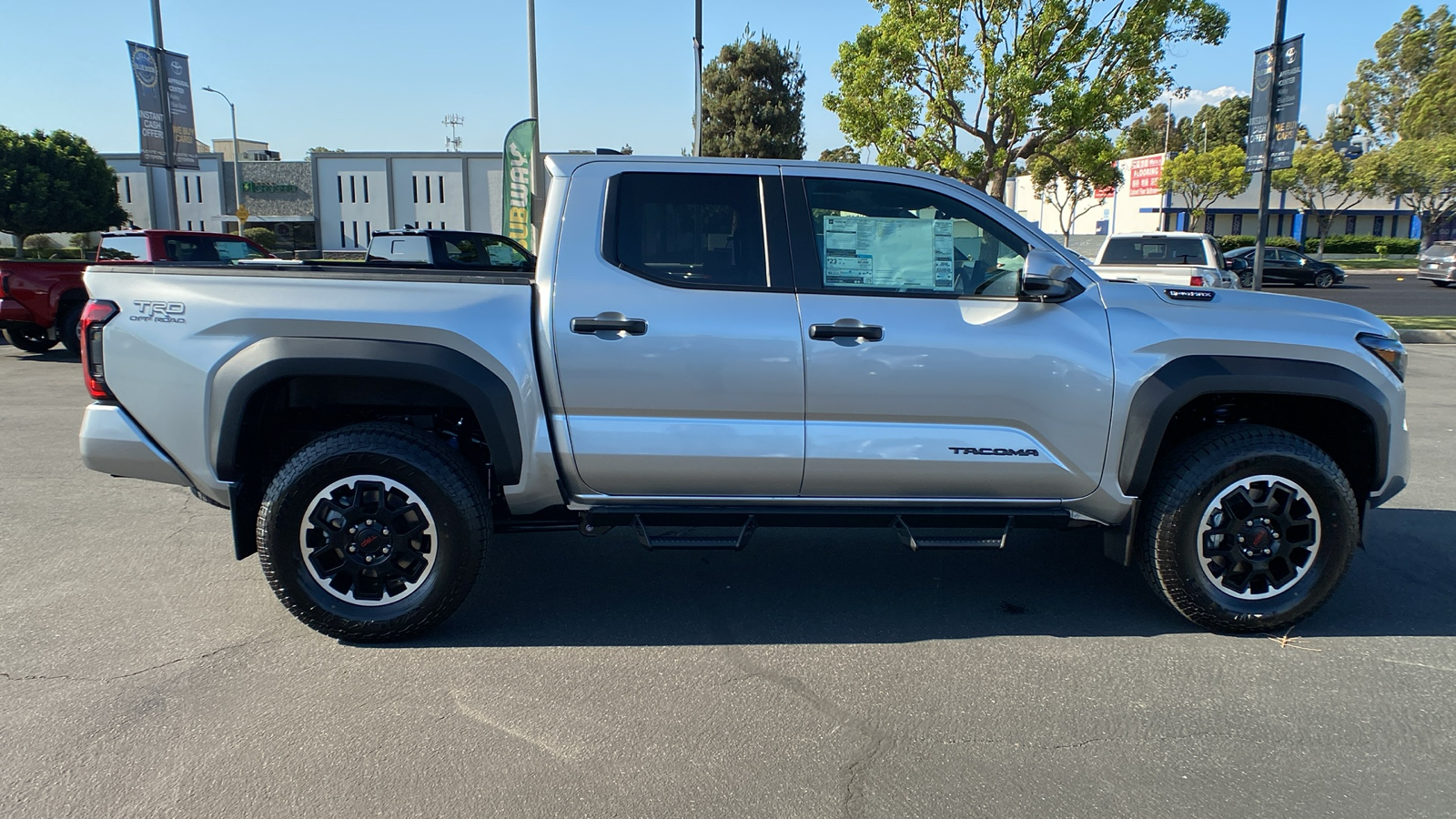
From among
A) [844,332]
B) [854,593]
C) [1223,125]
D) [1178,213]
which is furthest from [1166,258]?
[1223,125]

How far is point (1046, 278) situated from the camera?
370cm

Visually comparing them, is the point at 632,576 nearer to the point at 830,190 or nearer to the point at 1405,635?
the point at 830,190

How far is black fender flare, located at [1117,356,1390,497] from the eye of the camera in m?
3.80

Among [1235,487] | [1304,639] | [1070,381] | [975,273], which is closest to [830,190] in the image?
[975,273]

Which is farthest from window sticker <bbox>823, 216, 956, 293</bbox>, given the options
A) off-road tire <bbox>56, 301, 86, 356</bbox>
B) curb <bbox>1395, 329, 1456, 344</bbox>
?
curb <bbox>1395, 329, 1456, 344</bbox>

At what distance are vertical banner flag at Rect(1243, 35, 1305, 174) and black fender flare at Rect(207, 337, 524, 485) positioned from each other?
1514 centimetres

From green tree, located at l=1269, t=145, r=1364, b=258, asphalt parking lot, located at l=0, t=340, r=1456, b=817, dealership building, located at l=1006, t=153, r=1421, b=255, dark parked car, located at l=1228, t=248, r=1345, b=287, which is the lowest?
asphalt parking lot, located at l=0, t=340, r=1456, b=817

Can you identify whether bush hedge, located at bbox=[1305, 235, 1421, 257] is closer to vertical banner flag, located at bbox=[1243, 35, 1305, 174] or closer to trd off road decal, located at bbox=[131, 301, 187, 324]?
vertical banner flag, located at bbox=[1243, 35, 1305, 174]

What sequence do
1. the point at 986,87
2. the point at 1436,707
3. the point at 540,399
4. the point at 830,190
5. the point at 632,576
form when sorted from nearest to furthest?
the point at 1436,707 → the point at 540,399 → the point at 830,190 → the point at 632,576 → the point at 986,87

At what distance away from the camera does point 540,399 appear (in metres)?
3.76

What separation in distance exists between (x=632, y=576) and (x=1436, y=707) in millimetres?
3362

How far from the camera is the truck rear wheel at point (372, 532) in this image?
12.2ft

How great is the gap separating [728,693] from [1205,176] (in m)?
49.5

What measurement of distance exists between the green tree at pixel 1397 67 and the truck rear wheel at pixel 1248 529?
2973 inches
